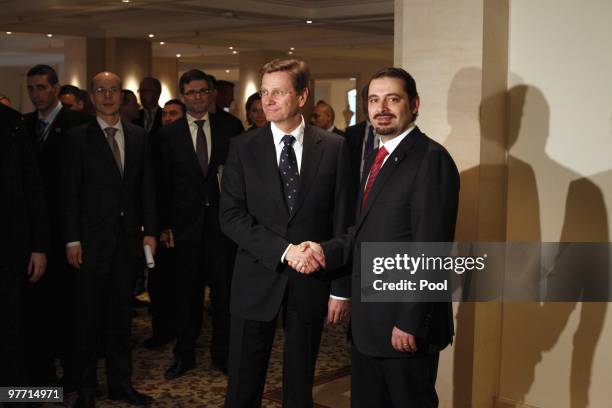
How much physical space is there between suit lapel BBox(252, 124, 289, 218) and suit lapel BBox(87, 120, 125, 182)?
1137 mm

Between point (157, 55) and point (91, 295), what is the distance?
1564 cm

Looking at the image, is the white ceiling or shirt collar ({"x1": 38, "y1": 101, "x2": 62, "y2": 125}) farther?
the white ceiling

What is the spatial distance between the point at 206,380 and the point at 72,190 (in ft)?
4.81

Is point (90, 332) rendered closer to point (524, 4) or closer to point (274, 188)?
point (274, 188)

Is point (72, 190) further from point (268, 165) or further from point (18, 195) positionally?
point (268, 165)

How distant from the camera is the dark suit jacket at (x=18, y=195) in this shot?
3838 mm

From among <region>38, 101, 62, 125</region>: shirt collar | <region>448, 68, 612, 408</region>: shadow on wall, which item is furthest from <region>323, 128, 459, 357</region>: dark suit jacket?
<region>38, 101, 62, 125</region>: shirt collar

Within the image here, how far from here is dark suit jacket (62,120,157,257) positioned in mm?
4152

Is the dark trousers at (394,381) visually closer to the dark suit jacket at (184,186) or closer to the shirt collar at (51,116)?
the dark suit jacket at (184,186)

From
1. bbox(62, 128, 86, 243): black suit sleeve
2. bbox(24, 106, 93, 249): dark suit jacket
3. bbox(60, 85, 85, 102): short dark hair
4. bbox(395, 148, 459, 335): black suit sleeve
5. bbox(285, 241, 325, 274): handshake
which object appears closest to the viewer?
bbox(395, 148, 459, 335): black suit sleeve

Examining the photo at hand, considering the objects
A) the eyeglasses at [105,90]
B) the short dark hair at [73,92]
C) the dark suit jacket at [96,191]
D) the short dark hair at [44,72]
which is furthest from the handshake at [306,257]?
the short dark hair at [73,92]

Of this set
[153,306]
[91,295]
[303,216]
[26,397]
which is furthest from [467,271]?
[153,306]

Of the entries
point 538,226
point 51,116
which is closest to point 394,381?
point 538,226

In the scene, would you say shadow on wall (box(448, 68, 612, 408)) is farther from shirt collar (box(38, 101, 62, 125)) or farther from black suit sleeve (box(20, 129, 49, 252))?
shirt collar (box(38, 101, 62, 125))
